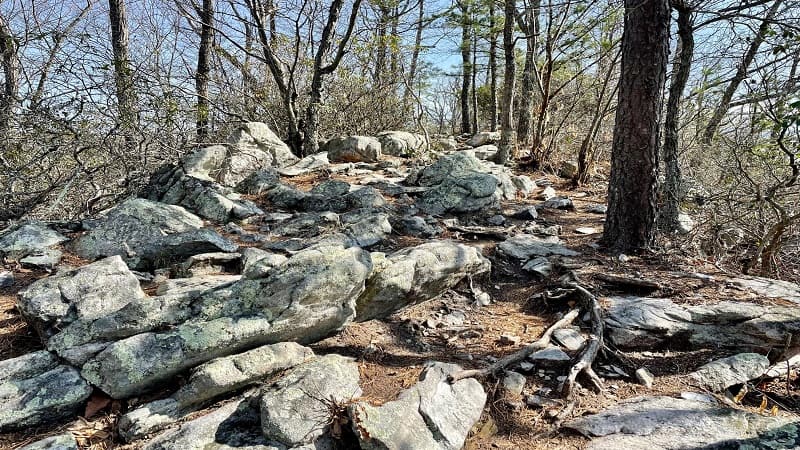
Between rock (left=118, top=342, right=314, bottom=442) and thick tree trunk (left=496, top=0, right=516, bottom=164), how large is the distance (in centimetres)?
749

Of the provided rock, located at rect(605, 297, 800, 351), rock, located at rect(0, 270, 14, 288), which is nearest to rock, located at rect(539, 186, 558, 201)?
rock, located at rect(605, 297, 800, 351)

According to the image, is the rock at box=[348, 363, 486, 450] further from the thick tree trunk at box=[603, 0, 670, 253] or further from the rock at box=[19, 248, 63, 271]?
the rock at box=[19, 248, 63, 271]

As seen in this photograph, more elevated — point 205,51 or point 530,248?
point 205,51

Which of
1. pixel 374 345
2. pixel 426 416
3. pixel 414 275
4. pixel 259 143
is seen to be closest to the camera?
pixel 426 416

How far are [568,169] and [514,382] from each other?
755 centimetres

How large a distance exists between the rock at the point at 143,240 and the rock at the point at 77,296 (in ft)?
2.93

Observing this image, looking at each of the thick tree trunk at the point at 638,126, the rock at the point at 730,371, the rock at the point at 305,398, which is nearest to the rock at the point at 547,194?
the thick tree trunk at the point at 638,126

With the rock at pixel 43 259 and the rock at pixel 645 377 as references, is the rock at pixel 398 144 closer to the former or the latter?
the rock at pixel 43 259

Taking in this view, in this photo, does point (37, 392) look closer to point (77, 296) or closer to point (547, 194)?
point (77, 296)

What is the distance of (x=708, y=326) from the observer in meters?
3.33

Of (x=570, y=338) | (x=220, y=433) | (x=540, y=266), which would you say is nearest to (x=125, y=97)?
(x=220, y=433)

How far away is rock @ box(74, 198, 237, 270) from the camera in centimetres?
438

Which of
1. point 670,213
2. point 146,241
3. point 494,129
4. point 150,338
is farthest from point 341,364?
point 494,129

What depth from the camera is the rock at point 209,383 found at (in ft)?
7.80
